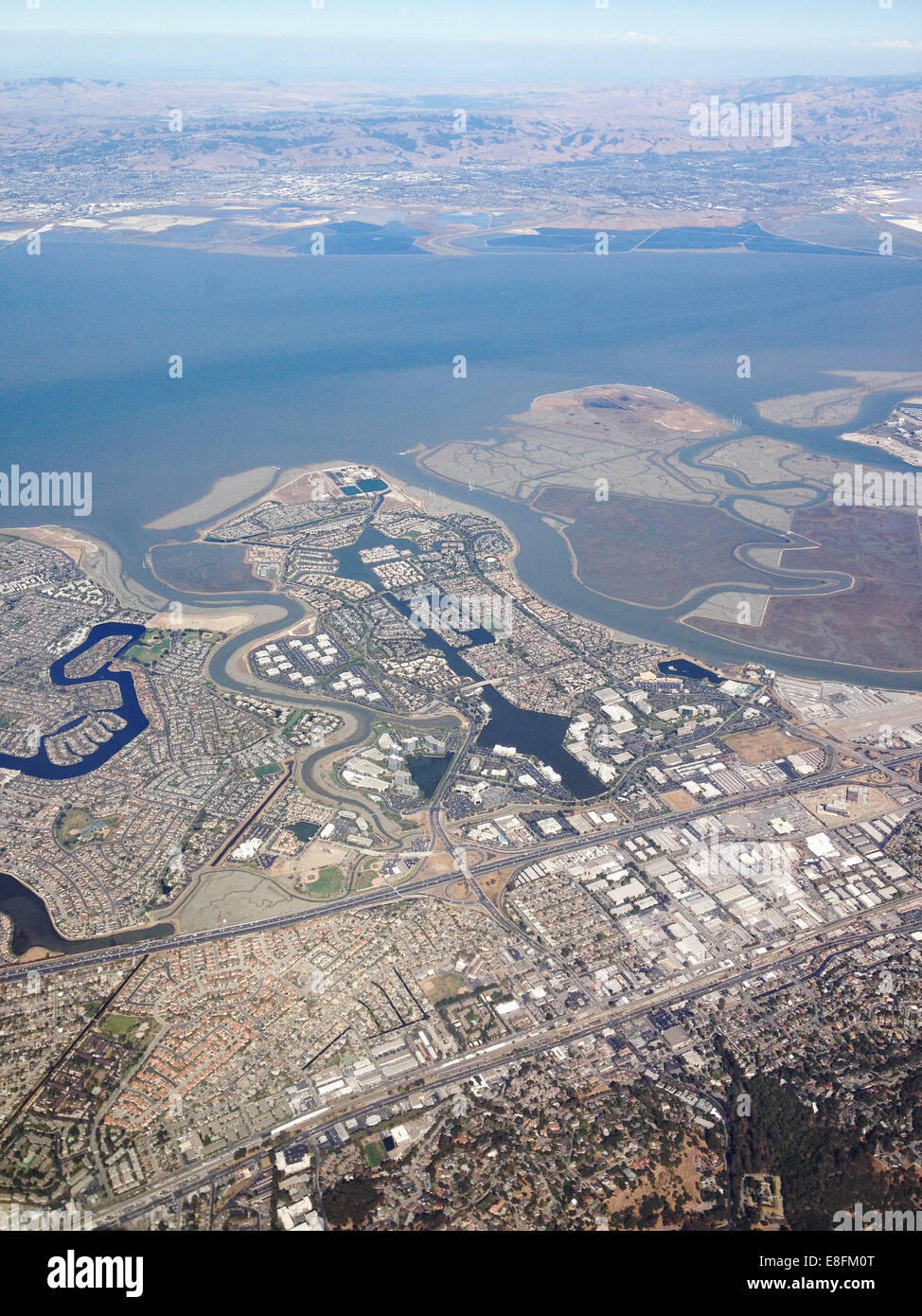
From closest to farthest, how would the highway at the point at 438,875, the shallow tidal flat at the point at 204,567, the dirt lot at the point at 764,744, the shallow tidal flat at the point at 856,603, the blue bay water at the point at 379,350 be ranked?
the highway at the point at 438,875 < the dirt lot at the point at 764,744 < the shallow tidal flat at the point at 856,603 < the shallow tidal flat at the point at 204,567 < the blue bay water at the point at 379,350

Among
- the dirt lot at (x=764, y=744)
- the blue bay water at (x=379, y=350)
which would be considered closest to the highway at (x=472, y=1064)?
the dirt lot at (x=764, y=744)

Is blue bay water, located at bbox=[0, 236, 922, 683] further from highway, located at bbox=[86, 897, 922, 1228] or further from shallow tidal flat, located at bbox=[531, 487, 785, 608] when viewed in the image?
highway, located at bbox=[86, 897, 922, 1228]

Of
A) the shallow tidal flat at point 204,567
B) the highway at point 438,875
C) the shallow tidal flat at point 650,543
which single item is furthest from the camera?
the shallow tidal flat at point 650,543

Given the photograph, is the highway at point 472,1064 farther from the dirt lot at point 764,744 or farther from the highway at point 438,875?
the dirt lot at point 764,744

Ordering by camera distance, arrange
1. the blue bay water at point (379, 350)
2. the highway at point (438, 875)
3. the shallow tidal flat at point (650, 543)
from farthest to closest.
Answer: the blue bay water at point (379, 350), the shallow tidal flat at point (650, 543), the highway at point (438, 875)

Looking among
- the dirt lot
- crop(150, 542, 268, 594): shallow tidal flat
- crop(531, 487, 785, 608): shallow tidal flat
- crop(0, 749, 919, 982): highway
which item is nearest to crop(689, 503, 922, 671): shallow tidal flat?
crop(531, 487, 785, 608): shallow tidal flat

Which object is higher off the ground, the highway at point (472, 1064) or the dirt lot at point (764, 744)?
the dirt lot at point (764, 744)

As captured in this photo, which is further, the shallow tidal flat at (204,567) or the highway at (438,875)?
the shallow tidal flat at (204,567)

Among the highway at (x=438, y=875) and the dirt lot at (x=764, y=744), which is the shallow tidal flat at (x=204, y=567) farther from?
the dirt lot at (x=764, y=744)

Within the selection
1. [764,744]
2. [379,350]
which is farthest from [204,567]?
[379,350]

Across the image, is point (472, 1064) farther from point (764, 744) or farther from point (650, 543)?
point (650, 543)

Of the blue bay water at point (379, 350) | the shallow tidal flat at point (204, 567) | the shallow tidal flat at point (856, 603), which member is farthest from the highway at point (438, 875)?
the shallow tidal flat at point (204, 567)

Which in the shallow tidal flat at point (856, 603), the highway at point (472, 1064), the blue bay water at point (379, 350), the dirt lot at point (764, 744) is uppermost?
the blue bay water at point (379, 350)
